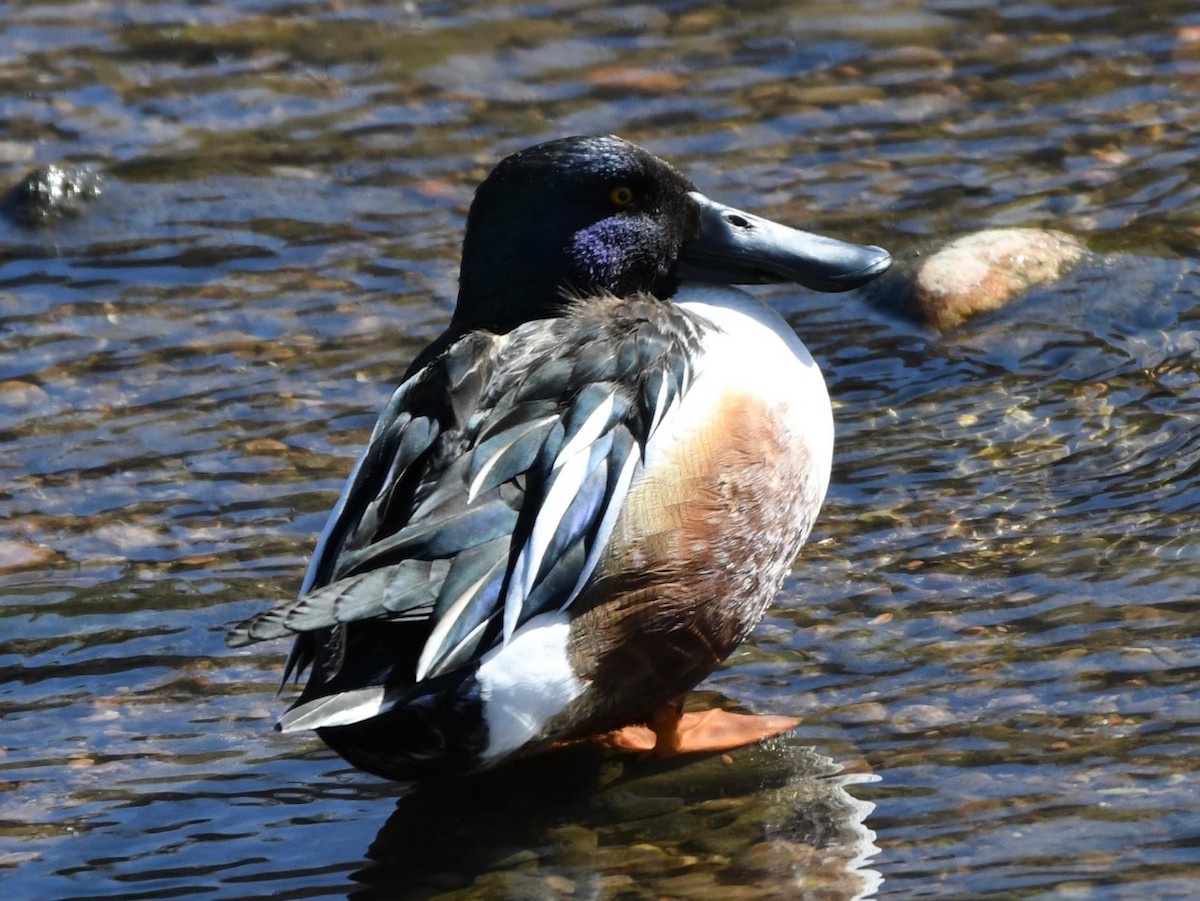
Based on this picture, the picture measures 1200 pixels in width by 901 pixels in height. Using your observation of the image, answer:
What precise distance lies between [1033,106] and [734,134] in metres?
1.20

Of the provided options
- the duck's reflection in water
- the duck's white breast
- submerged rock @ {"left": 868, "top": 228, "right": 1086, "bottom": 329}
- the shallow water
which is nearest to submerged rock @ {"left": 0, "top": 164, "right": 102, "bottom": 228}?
the shallow water

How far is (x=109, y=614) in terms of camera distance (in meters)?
5.29

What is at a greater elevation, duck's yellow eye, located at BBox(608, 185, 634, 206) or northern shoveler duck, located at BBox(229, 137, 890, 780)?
duck's yellow eye, located at BBox(608, 185, 634, 206)

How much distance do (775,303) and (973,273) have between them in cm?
66

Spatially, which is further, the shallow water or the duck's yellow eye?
the duck's yellow eye

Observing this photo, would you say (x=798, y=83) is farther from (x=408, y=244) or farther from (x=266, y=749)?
(x=266, y=749)

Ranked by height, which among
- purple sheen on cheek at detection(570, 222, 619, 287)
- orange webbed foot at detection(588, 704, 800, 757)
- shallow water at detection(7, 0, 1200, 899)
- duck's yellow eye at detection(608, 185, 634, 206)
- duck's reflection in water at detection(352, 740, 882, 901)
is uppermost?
duck's yellow eye at detection(608, 185, 634, 206)

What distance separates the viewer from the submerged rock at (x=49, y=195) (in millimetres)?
7633

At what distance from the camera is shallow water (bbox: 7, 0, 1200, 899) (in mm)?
4242

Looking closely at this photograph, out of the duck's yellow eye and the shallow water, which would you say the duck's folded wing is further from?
the shallow water

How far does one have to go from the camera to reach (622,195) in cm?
489

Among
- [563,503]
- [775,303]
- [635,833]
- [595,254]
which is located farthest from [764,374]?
[775,303]

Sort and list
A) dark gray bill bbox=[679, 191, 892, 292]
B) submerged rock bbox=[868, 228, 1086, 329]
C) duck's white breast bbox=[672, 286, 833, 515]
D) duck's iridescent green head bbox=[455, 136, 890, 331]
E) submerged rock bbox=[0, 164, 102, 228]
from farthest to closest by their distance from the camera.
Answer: submerged rock bbox=[0, 164, 102, 228] → submerged rock bbox=[868, 228, 1086, 329] → dark gray bill bbox=[679, 191, 892, 292] → duck's iridescent green head bbox=[455, 136, 890, 331] → duck's white breast bbox=[672, 286, 833, 515]

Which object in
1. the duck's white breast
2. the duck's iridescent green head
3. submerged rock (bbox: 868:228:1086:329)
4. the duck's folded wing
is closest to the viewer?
the duck's folded wing
